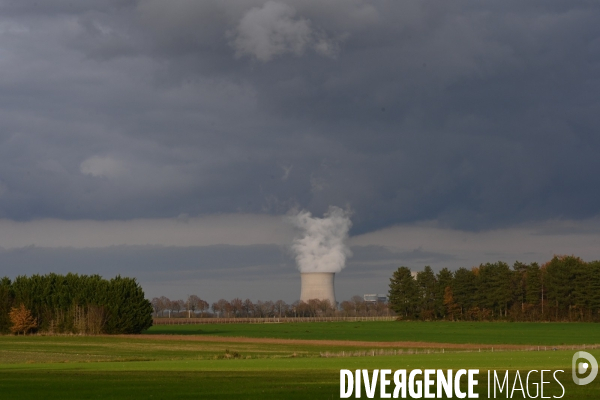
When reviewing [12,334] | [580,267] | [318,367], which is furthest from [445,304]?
[318,367]

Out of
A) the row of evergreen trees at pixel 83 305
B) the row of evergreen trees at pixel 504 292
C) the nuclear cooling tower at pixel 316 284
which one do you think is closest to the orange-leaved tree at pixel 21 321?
the row of evergreen trees at pixel 83 305

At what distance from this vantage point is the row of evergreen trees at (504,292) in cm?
13762

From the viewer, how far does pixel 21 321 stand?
102 m

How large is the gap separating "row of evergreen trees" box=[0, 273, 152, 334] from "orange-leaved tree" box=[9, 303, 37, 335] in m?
0.92

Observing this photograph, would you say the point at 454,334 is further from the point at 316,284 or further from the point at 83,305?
the point at 83,305

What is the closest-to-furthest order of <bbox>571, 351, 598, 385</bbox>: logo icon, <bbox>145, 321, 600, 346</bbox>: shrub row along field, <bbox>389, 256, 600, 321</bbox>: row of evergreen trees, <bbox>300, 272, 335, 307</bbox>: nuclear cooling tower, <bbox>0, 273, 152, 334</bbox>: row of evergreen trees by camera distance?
1. <bbox>571, 351, 598, 385</bbox>: logo icon
2. <bbox>145, 321, 600, 346</bbox>: shrub row along field
3. <bbox>0, 273, 152, 334</bbox>: row of evergreen trees
4. <bbox>300, 272, 335, 307</bbox>: nuclear cooling tower
5. <bbox>389, 256, 600, 321</bbox>: row of evergreen trees

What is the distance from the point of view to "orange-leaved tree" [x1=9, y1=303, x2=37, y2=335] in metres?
102

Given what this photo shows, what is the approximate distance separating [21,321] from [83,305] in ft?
26.0

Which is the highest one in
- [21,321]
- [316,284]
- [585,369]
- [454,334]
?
[316,284]

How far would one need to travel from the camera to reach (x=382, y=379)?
108 ft

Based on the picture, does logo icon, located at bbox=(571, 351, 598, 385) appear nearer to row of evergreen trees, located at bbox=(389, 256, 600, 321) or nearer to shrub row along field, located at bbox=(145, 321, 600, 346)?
shrub row along field, located at bbox=(145, 321, 600, 346)

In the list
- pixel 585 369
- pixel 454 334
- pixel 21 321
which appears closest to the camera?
pixel 585 369

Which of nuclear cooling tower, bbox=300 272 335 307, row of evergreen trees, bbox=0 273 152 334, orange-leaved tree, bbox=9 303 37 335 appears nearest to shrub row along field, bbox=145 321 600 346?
nuclear cooling tower, bbox=300 272 335 307

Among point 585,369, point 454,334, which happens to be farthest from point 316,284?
point 585,369
